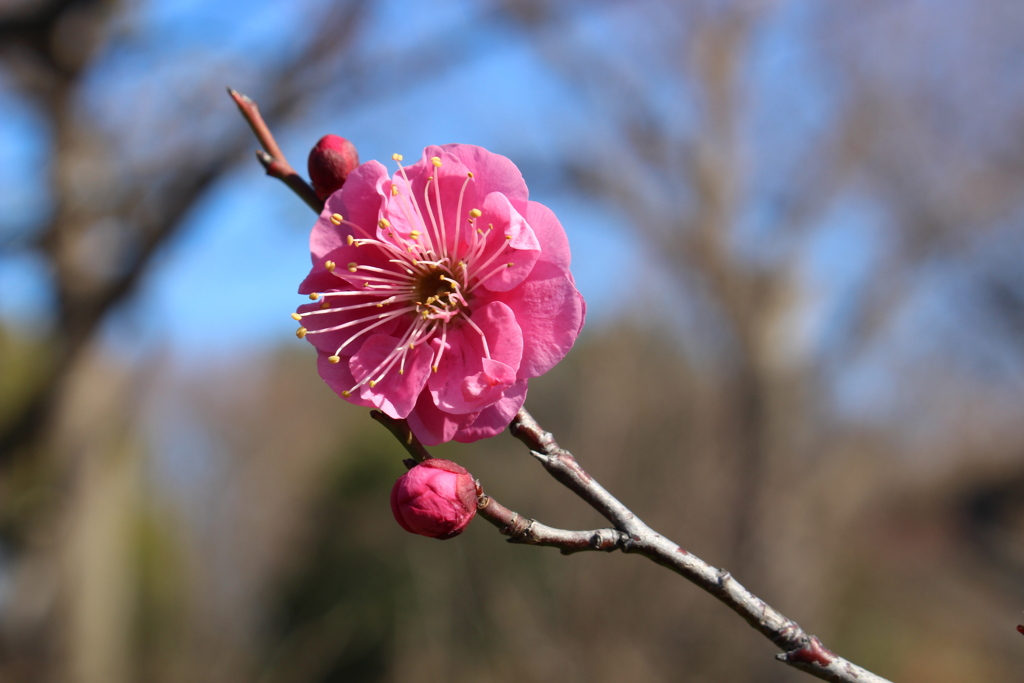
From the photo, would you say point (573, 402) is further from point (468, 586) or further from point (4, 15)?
point (4, 15)

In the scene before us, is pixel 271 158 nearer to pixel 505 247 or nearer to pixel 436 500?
pixel 505 247

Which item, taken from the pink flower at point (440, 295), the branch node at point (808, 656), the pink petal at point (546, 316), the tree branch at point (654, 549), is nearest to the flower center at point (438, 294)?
the pink flower at point (440, 295)

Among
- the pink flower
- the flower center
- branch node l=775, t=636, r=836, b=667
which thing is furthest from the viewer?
the flower center

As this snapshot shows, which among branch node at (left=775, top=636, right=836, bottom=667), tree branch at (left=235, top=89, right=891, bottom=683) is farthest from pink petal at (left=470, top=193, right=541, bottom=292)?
branch node at (left=775, top=636, right=836, bottom=667)

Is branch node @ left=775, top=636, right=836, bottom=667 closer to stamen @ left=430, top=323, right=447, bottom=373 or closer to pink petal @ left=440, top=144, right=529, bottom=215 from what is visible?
stamen @ left=430, top=323, right=447, bottom=373

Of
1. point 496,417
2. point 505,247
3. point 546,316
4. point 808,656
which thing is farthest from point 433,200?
point 808,656
